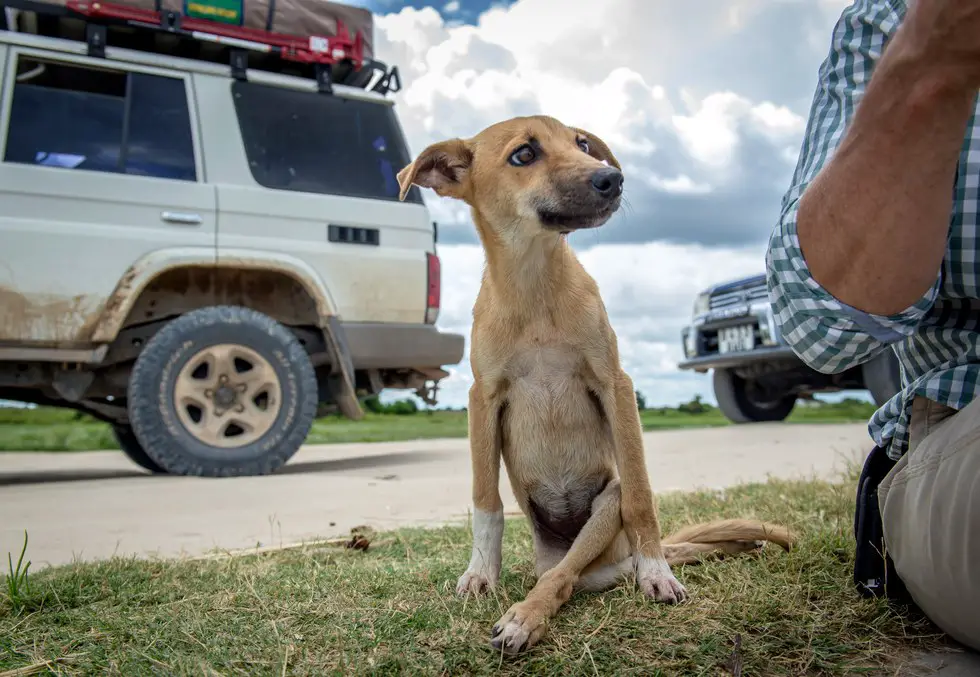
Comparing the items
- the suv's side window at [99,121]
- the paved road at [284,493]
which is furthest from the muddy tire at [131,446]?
the suv's side window at [99,121]

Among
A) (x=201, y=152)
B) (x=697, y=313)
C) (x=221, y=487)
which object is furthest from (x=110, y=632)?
(x=697, y=313)

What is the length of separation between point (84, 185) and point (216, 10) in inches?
58.1

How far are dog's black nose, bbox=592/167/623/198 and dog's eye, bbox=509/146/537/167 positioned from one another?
244 mm

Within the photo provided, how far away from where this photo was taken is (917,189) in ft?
3.45

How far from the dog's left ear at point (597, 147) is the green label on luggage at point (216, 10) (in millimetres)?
3852

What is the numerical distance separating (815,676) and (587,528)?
58 centimetres

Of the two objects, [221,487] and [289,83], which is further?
[289,83]

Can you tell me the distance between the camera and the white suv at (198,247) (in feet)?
15.1

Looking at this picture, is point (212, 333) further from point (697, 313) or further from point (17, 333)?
point (697, 313)

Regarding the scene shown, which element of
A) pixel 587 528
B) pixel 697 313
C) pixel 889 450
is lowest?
pixel 587 528

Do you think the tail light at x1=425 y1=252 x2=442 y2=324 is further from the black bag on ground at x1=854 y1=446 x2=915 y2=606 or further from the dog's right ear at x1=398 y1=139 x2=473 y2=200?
the black bag on ground at x1=854 y1=446 x2=915 y2=606

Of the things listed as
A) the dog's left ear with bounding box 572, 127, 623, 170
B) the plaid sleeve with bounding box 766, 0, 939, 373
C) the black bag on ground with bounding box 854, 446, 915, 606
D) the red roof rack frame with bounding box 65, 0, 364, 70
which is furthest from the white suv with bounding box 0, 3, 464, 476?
the plaid sleeve with bounding box 766, 0, 939, 373

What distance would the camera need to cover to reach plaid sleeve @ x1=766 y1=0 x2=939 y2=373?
3.94ft

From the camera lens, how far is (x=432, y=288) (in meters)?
5.44
